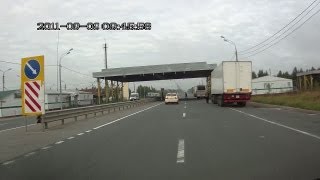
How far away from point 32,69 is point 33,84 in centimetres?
67

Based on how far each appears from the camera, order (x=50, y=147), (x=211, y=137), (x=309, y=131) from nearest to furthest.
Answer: (x=50, y=147)
(x=211, y=137)
(x=309, y=131)

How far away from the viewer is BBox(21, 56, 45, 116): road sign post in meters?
20.5

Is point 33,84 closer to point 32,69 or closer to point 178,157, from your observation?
point 32,69

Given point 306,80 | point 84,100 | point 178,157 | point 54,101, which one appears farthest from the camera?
point 84,100

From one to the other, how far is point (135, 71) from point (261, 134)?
56.0 m

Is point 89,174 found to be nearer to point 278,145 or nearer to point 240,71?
point 278,145

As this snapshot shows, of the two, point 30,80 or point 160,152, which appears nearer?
point 160,152

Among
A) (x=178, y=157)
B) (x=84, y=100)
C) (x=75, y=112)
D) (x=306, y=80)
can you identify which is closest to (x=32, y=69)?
(x=75, y=112)

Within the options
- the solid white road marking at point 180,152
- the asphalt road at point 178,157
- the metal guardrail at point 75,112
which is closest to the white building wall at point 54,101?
the metal guardrail at point 75,112

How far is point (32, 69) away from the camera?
68.2 ft

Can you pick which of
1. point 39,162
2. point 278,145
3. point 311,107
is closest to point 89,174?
point 39,162

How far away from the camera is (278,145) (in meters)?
12.8

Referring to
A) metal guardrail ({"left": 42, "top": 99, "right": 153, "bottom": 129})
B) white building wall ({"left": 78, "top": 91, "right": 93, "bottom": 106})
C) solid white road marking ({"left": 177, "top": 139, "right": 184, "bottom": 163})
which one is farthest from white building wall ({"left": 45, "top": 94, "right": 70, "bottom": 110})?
solid white road marking ({"left": 177, "top": 139, "right": 184, "bottom": 163})

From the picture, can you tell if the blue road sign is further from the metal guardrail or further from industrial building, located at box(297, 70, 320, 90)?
industrial building, located at box(297, 70, 320, 90)
